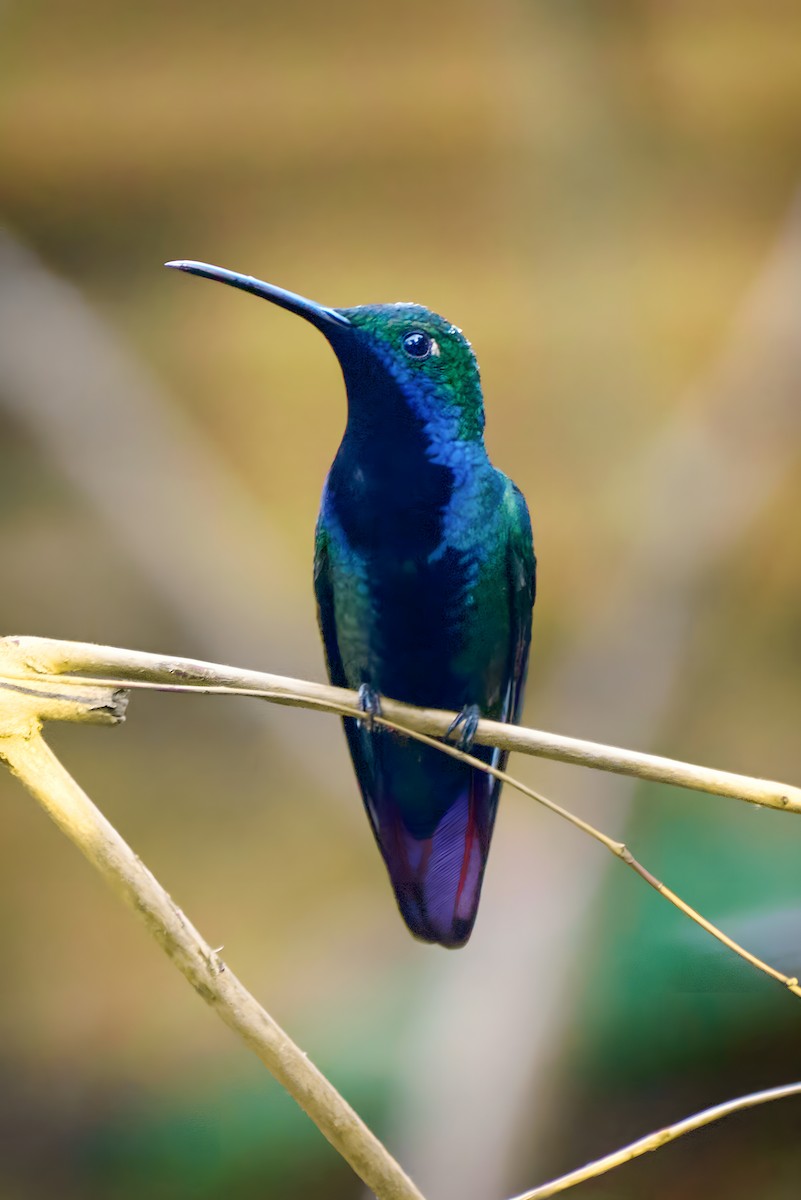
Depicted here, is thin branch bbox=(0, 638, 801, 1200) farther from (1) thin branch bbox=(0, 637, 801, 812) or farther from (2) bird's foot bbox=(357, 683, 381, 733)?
(2) bird's foot bbox=(357, 683, 381, 733)

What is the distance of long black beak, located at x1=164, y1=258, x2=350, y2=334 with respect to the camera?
2.02 ft

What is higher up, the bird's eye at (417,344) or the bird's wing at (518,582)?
the bird's eye at (417,344)

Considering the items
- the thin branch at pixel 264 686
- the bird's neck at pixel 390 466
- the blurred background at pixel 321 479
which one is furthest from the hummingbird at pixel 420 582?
the blurred background at pixel 321 479

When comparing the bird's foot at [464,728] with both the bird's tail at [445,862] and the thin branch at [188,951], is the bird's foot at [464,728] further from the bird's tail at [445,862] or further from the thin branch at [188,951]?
the thin branch at [188,951]

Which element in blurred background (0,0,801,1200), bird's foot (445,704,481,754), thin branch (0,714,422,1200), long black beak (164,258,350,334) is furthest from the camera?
blurred background (0,0,801,1200)

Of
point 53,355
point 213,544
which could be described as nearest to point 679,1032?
point 213,544

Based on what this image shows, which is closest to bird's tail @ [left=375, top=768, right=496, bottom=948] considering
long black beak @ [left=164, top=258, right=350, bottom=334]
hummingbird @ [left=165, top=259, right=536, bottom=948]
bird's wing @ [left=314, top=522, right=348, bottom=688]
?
hummingbird @ [left=165, top=259, right=536, bottom=948]

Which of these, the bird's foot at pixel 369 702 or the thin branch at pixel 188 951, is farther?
the bird's foot at pixel 369 702

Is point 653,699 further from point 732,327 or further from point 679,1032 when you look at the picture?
point 732,327

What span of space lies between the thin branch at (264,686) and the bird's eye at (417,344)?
24 centimetres

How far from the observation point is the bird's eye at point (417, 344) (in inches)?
27.1

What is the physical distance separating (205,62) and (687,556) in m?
0.87

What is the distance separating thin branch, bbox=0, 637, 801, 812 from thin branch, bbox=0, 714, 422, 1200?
2.6 inches

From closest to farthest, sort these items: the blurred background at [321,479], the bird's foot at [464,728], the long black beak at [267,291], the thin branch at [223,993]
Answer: the thin branch at [223,993], the long black beak at [267,291], the bird's foot at [464,728], the blurred background at [321,479]
